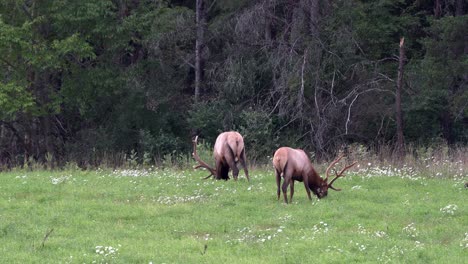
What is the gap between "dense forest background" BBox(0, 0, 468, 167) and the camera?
111 ft

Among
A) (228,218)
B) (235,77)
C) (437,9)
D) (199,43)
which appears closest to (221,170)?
(228,218)

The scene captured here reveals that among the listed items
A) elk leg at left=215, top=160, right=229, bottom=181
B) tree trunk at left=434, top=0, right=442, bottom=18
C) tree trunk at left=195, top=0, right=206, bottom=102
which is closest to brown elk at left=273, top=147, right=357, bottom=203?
elk leg at left=215, top=160, right=229, bottom=181

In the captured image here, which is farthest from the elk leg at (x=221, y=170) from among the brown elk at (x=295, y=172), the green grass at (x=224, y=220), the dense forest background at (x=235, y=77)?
the dense forest background at (x=235, y=77)

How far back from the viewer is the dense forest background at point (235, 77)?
33781 mm

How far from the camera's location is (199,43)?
39500mm

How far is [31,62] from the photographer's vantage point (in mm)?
32812

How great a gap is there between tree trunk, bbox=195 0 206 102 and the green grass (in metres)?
17.9

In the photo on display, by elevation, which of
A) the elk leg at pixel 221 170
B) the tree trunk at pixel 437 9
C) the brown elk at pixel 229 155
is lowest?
the elk leg at pixel 221 170

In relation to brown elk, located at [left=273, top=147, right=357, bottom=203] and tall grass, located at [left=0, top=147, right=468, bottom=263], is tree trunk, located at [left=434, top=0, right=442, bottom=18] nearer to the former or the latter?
tall grass, located at [left=0, top=147, right=468, bottom=263]

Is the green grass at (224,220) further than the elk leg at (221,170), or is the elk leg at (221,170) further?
the elk leg at (221,170)

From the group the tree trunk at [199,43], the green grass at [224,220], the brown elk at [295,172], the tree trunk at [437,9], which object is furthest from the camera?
the tree trunk at [199,43]

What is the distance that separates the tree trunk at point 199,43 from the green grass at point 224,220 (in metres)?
17.9

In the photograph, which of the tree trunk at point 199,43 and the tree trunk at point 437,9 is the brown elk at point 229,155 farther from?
the tree trunk at point 437,9

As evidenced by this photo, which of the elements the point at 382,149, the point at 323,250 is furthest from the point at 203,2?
the point at 323,250
